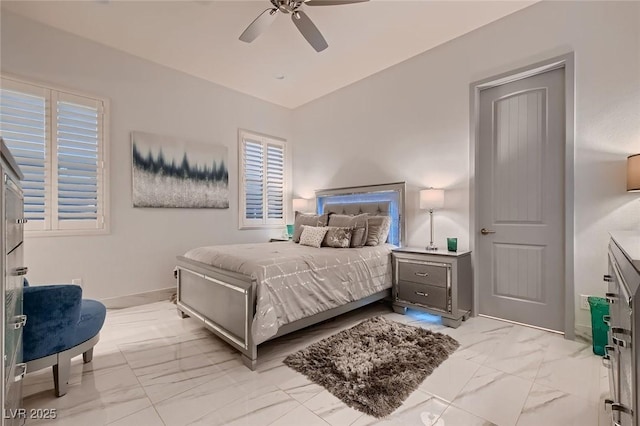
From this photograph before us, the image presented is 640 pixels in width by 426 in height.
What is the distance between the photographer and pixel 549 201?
9.11 ft

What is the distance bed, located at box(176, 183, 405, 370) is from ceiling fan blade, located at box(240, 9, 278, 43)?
2056 mm

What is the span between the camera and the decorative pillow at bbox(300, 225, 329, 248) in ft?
11.2

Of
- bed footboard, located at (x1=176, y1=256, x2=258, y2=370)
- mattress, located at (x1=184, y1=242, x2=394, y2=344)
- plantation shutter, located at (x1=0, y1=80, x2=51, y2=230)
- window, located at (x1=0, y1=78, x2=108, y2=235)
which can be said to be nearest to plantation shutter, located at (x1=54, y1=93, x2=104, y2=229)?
window, located at (x1=0, y1=78, x2=108, y2=235)

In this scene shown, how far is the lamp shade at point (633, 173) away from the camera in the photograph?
79.8 inches

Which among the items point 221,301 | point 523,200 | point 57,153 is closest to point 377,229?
point 523,200

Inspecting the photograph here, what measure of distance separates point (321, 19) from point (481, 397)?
356 centimetres

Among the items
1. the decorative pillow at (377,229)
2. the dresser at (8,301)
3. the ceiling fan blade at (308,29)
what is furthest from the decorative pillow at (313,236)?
the dresser at (8,301)

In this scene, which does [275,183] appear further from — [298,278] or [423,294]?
[423,294]

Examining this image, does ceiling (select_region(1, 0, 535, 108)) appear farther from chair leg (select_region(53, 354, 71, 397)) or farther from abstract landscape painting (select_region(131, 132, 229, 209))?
chair leg (select_region(53, 354, 71, 397))

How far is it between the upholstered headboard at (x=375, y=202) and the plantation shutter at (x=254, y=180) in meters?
1.21

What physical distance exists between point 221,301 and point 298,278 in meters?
0.70

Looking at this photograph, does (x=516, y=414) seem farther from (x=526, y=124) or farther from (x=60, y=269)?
(x=60, y=269)

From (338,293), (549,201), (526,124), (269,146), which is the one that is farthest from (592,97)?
(269,146)

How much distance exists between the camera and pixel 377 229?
3668 millimetres
